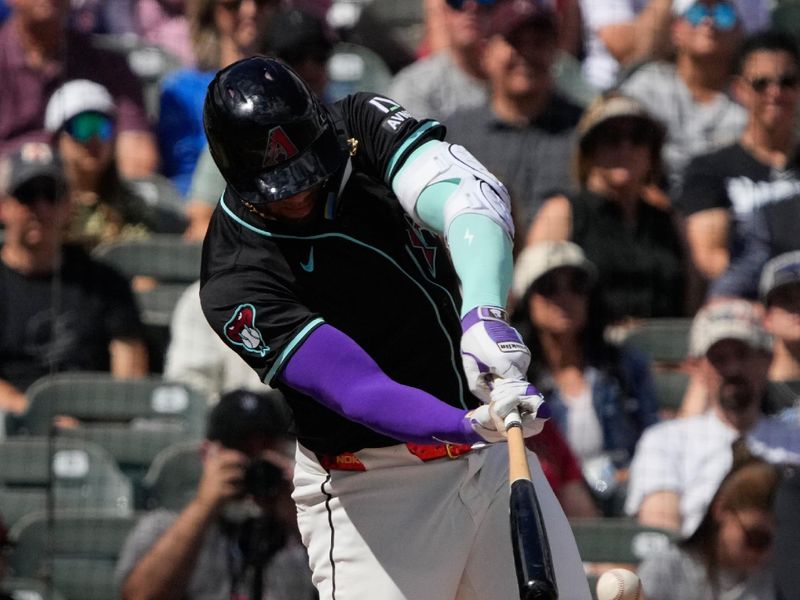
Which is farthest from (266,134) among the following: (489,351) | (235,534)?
(235,534)

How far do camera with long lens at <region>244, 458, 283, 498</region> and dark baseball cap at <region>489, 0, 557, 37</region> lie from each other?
2.16 meters

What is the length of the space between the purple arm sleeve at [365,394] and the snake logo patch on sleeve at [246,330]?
0.08 metres

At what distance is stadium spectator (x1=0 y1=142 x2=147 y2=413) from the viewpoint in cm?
570

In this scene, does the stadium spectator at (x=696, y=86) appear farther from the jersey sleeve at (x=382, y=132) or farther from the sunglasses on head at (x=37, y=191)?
the jersey sleeve at (x=382, y=132)

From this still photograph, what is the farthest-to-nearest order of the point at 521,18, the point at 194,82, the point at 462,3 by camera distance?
1. the point at 194,82
2. the point at 462,3
3. the point at 521,18

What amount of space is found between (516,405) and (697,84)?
407cm

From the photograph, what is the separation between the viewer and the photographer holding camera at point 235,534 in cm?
472

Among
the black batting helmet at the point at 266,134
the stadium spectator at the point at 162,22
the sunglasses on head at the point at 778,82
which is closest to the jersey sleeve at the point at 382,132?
the black batting helmet at the point at 266,134

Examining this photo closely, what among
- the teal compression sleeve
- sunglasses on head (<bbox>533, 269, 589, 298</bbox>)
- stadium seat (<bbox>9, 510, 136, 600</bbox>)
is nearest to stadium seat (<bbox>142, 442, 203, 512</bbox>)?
stadium seat (<bbox>9, 510, 136, 600</bbox>)

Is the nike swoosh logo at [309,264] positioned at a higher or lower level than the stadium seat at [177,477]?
higher

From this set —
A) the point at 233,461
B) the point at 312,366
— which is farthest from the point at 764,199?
the point at 312,366

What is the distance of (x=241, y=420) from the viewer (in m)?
4.77

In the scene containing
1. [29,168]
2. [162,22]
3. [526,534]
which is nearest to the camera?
[526,534]

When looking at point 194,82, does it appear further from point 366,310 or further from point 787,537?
point 366,310
